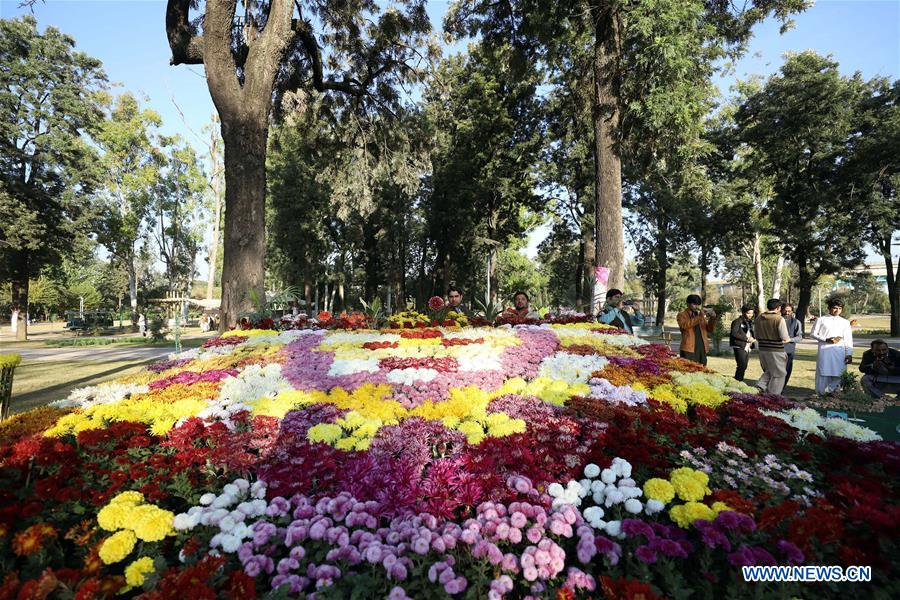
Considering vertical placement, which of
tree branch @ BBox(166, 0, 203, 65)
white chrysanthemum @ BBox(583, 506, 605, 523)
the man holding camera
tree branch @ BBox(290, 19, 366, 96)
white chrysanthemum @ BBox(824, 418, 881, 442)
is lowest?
white chrysanthemum @ BBox(583, 506, 605, 523)

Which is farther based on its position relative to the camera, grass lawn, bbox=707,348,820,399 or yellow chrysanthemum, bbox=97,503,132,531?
grass lawn, bbox=707,348,820,399

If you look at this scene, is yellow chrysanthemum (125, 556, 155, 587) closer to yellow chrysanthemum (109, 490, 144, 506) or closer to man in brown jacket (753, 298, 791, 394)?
yellow chrysanthemum (109, 490, 144, 506)

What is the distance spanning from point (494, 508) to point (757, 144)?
89.2 ft

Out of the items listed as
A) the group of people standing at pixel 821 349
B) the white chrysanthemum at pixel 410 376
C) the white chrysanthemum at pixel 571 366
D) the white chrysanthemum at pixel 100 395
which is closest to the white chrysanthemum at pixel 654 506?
the white chrysanthemum at pixel 571 366

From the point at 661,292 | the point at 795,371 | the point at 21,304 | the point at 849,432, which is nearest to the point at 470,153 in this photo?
the point at 661,292

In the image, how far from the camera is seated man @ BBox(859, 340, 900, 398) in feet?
23.0

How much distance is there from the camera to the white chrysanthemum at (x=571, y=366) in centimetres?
448

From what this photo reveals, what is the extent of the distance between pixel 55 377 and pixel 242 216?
6959 millimetres

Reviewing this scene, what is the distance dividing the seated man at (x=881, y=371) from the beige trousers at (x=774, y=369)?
1.14 meters

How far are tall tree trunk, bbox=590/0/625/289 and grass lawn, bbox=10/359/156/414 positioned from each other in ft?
29.4

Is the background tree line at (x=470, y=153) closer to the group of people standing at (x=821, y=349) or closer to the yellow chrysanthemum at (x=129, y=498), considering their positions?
the group of people standing at (x=821, y=349)

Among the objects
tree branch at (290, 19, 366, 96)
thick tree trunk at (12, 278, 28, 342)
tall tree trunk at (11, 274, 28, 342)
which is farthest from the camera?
thick tree trunk at (12, 278, 28, 342)

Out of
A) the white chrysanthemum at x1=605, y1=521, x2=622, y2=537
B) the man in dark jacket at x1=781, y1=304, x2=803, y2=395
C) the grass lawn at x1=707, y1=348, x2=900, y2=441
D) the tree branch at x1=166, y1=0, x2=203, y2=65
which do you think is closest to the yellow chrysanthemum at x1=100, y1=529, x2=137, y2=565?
the white chrysanthemum at x1=605, y1=521, x2=622, y2=537

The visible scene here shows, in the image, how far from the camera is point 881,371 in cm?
707
